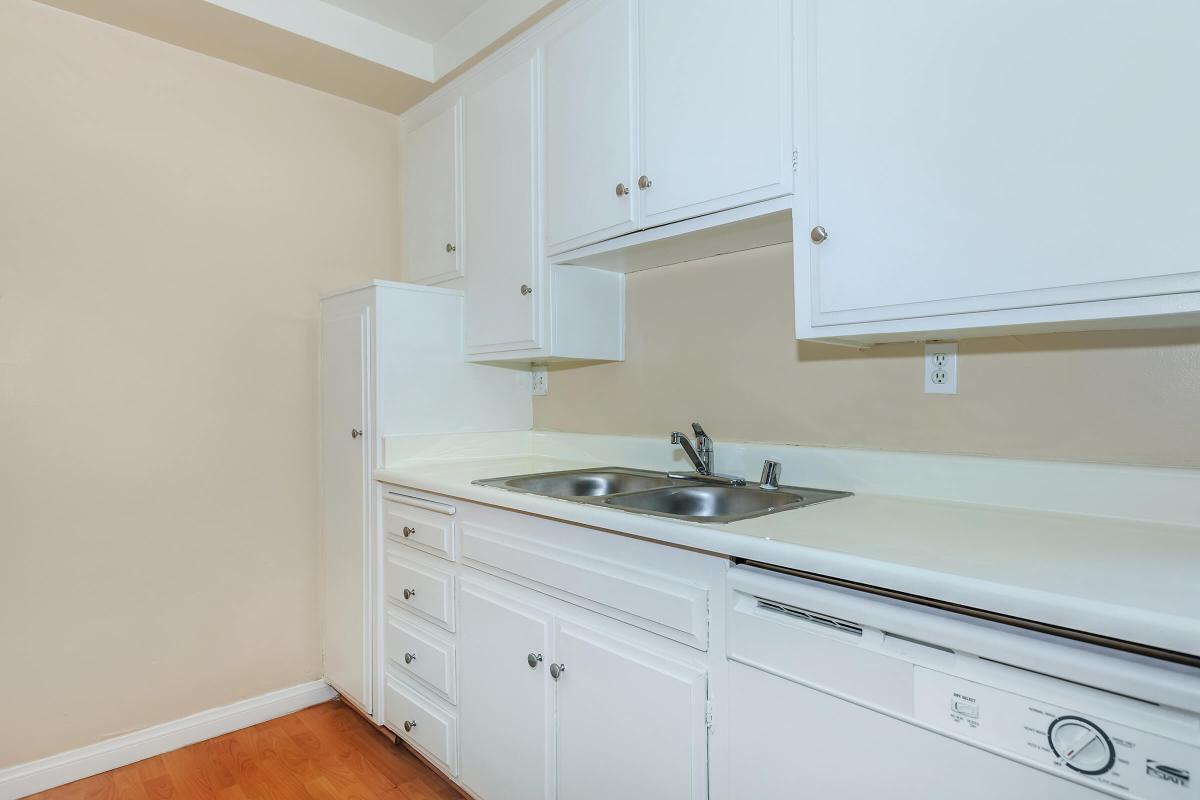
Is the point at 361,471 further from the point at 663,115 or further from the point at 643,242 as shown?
the point at 663,115

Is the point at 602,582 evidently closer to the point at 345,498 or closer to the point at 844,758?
the point at 844,758

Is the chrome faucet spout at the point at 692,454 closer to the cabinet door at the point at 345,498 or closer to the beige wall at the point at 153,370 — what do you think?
the cabinet door at the point at 345,498

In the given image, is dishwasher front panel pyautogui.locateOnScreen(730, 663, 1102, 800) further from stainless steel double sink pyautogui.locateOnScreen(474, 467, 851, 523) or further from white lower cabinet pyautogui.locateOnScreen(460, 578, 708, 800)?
stainless steel double sink pyautogui.locateOnScreen(474, 467, 851, 523)

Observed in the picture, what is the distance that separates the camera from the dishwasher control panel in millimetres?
700

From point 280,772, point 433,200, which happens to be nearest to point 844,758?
point 280,772

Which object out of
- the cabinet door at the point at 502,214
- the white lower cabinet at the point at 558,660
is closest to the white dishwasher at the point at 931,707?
the white lower cabinet at the point at 558,660

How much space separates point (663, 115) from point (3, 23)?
2.07 m

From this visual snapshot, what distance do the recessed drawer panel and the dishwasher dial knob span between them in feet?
4.65

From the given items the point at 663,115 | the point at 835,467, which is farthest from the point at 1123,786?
the point at 663,115

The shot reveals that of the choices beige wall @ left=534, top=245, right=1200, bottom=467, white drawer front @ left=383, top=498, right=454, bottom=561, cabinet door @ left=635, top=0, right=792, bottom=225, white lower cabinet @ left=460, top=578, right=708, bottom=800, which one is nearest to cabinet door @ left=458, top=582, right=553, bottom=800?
white lower cabinet @ left=460, top=578, right=708, bottom=800

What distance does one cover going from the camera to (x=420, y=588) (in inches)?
76.5

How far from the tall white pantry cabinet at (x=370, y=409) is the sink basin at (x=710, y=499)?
0.92 metres

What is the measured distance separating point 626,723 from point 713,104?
137cm

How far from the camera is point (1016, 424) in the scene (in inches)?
53.2
